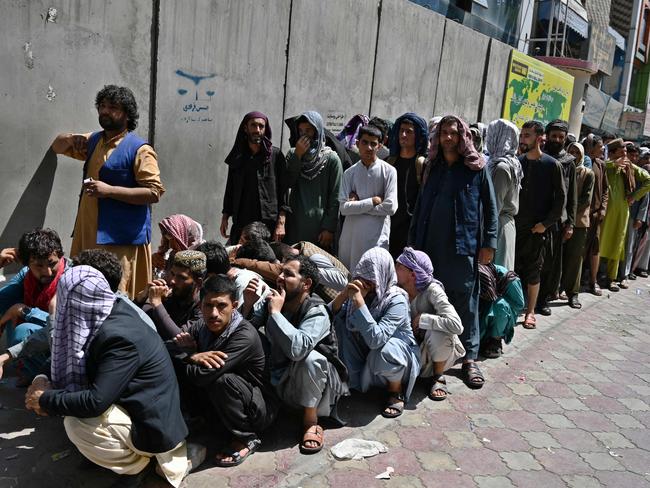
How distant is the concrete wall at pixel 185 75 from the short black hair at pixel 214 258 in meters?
1.46

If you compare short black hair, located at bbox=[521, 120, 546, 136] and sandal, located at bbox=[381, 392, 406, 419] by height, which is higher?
short black hair, located at bbox=[521, 120, 546, 136]

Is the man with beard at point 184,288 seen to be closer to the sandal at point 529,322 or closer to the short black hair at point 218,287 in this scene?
the short black hair at point 218,287

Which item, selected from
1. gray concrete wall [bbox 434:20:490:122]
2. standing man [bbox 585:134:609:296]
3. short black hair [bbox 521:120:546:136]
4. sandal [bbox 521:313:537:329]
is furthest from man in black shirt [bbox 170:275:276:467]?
gray concrete wall [bbox 434:20:490:122]

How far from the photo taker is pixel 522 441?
3.78m

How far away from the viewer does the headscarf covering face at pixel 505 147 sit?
5512 mm

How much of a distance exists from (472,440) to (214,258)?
1.96m

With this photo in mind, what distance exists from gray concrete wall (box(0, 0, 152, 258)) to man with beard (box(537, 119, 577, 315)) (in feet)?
13.6

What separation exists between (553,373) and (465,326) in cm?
94

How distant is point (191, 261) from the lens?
3.58 m

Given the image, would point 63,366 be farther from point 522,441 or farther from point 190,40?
point 190,40

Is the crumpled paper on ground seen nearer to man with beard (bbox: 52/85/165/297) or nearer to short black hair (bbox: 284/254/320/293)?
short black hair (bbox: 284/254/320/293)

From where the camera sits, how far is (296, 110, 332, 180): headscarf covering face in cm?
496

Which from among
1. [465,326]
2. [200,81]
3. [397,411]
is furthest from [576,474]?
[200,81]

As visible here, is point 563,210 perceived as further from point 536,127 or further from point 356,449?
point 356,449
